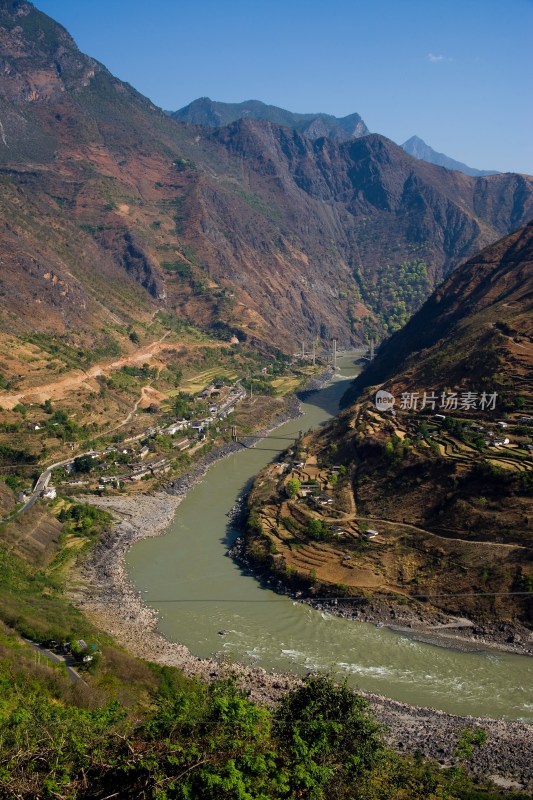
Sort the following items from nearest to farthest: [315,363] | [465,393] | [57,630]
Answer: [57,630], [465,393], [315,363]

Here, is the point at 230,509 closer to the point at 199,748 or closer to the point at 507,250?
the point at 199,748

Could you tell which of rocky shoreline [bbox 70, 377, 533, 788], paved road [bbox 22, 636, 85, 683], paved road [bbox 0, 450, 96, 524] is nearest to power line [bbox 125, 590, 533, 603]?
rocky shoreline [bbox 70, 377, 533, 788]

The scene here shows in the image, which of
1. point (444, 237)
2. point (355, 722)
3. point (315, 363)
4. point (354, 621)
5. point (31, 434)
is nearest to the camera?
point (355, 722)

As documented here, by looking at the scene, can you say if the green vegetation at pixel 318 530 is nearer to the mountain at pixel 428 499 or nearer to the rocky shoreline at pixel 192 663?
the mountain at pixel 428 499

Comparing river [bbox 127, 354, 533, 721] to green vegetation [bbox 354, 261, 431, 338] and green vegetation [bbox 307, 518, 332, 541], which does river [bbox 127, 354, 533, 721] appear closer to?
green vegetation [bbox 307, 518, 332, 541]

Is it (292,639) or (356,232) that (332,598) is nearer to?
(292,639)

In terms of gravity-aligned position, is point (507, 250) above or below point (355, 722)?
above

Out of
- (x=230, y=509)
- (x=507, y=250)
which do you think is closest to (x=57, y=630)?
(x=230, y=509)
